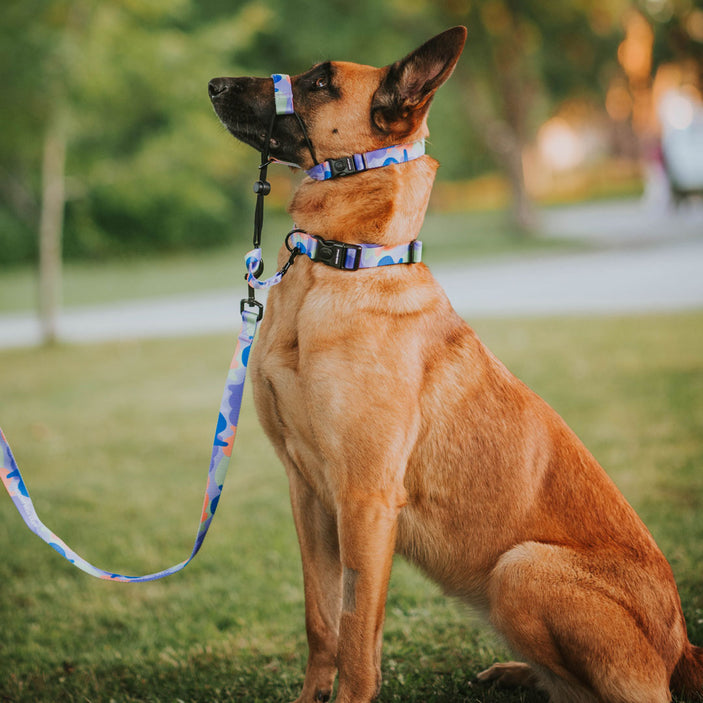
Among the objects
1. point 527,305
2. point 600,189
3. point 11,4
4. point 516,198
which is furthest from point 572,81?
point 11,4

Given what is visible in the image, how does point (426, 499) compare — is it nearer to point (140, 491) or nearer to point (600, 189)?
point (140, 491)

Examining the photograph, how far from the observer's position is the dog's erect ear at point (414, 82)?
2438 millimetres

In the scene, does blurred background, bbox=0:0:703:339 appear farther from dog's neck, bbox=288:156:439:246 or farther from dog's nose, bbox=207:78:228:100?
dog's neck, bbox=288:156:439:246

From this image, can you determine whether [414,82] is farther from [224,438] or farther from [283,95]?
[224,438]

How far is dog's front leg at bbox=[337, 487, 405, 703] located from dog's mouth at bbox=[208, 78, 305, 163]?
118 centimetres

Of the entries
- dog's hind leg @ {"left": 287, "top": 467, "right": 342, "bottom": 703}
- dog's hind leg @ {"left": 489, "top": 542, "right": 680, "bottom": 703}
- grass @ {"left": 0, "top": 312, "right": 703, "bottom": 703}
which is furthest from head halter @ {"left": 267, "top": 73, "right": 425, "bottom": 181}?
grass @ {"left": 0, "top": 312, "right": 703, "bottom": 703}

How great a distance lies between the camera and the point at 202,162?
12484 mm

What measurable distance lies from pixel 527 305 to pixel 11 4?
852 centimetres

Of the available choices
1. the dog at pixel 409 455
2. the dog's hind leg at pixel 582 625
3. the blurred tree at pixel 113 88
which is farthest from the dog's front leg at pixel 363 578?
the blurred tree at pixel 113 88

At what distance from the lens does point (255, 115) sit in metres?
2.63

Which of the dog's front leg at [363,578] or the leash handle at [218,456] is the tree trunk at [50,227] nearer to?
the leash handle at [218,456]

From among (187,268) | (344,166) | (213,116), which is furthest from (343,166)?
(187,268)

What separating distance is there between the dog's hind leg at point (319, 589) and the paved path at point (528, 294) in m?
8.88

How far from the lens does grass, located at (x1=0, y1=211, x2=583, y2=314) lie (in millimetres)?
17438
